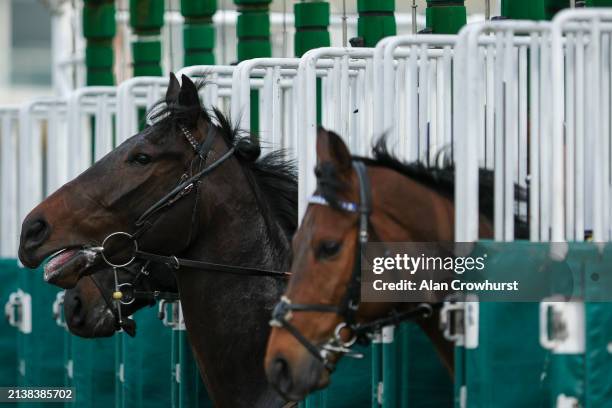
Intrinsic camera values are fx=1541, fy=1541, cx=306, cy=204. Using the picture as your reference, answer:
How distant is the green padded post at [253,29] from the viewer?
9.11m

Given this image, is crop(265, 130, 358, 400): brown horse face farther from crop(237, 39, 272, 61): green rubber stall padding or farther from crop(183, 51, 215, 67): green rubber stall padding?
crop(183, 51, 215, 67): green rubber stall padding

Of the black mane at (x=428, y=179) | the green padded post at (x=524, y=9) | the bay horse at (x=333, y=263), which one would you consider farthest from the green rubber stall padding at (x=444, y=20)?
the bay horse at (x=333, y=263)

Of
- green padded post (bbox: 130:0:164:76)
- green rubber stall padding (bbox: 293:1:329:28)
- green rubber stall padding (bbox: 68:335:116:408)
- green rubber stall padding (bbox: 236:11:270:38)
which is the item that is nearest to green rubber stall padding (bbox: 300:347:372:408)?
green rubber stall padding (bbox: 68:335:116:408)

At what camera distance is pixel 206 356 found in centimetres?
609

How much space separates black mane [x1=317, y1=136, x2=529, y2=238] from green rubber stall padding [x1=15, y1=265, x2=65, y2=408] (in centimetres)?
447

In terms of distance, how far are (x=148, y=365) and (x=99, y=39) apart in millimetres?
4881

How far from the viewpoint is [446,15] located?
22.9 feet

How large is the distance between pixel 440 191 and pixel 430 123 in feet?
4.08

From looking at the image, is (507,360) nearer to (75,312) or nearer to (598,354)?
(598,354)

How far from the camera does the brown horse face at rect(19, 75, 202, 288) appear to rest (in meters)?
5.97

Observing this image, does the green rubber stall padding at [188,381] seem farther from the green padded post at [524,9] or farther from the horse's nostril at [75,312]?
the green padded post at [524,9]

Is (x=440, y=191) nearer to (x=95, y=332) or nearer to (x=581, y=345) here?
(x=581, y=345)

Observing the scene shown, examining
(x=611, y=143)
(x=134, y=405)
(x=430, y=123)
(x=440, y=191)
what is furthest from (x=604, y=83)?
(x=134, y=405)

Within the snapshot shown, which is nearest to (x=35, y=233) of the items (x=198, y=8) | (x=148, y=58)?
(x=198, y=8)
